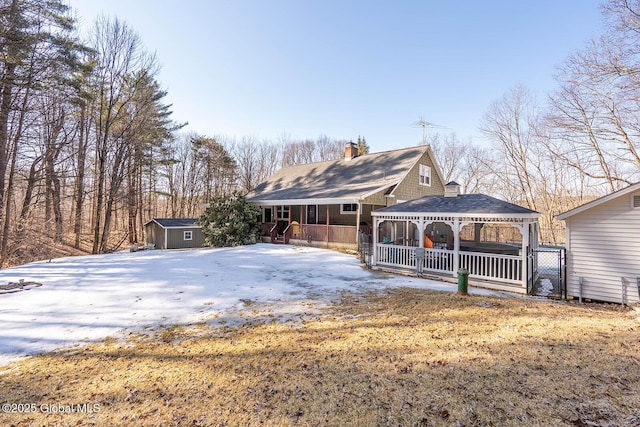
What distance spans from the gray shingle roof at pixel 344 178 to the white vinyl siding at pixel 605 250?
8081 millimetres

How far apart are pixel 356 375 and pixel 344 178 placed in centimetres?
1545

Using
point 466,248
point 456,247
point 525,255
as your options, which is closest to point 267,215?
point 466,248

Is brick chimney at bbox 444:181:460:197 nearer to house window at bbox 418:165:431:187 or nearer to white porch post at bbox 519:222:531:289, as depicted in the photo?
white porch post at bbox 519:222:531:289

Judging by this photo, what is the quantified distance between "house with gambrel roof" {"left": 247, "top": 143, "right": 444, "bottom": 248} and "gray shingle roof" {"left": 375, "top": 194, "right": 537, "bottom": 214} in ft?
10.1

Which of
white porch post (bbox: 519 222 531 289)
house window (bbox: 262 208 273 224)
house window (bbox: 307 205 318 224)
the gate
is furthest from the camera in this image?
house window (bbox: 262 208 273 224)

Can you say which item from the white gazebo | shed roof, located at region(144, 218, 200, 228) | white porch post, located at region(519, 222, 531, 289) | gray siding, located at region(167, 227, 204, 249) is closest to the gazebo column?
the white gazebo

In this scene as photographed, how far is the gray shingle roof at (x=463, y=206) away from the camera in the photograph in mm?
8844

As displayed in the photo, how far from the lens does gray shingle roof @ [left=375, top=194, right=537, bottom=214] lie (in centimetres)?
884

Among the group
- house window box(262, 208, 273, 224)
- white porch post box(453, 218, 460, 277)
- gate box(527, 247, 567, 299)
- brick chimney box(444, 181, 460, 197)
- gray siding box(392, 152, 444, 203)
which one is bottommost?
gate box(527, 247, 567, 299)

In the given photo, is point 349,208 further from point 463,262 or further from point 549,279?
point 549,279

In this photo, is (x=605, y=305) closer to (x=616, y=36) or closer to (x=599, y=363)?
(x=599, y=363)

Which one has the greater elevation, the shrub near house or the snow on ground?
the shrub near house

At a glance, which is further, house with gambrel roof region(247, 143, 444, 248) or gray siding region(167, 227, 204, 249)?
gray siding region(167, 227, 204, 249)

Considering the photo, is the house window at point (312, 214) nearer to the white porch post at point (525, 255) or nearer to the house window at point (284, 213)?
the house window at point (284, 213)
